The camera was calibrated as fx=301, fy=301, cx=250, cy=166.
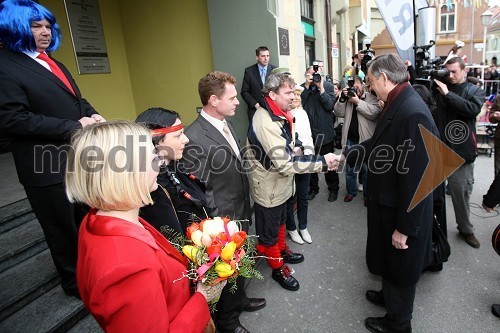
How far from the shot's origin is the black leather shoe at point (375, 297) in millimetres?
2646

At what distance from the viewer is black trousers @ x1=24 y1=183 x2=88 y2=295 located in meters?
2.12

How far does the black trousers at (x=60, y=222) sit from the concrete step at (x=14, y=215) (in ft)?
3.05

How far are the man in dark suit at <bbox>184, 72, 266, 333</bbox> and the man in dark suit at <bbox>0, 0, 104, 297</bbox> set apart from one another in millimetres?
746

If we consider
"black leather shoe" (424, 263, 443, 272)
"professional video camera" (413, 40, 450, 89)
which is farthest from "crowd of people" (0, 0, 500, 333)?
"black leather shoe" (424, 263, 443, 272)

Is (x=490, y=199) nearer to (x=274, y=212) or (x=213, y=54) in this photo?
(x=274, y=212)

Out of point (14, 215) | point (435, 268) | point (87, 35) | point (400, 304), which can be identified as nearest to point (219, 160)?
point (400, 304)

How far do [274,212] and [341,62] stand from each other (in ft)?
36.2

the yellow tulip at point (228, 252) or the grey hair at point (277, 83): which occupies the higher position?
the grey hair at point (277, 83)

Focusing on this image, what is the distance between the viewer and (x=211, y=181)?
2.36 meters

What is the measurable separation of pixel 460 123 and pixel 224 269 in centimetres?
337

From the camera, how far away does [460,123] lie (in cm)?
337

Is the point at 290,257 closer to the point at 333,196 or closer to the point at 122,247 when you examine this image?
the point at 333,196

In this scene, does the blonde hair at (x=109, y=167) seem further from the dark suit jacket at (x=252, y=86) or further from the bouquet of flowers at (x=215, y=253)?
the dark suit jacket at (x=252, y=86)

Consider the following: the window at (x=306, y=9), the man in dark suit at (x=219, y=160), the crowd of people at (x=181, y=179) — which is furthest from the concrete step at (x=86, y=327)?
the window at (x=306, y=9)
